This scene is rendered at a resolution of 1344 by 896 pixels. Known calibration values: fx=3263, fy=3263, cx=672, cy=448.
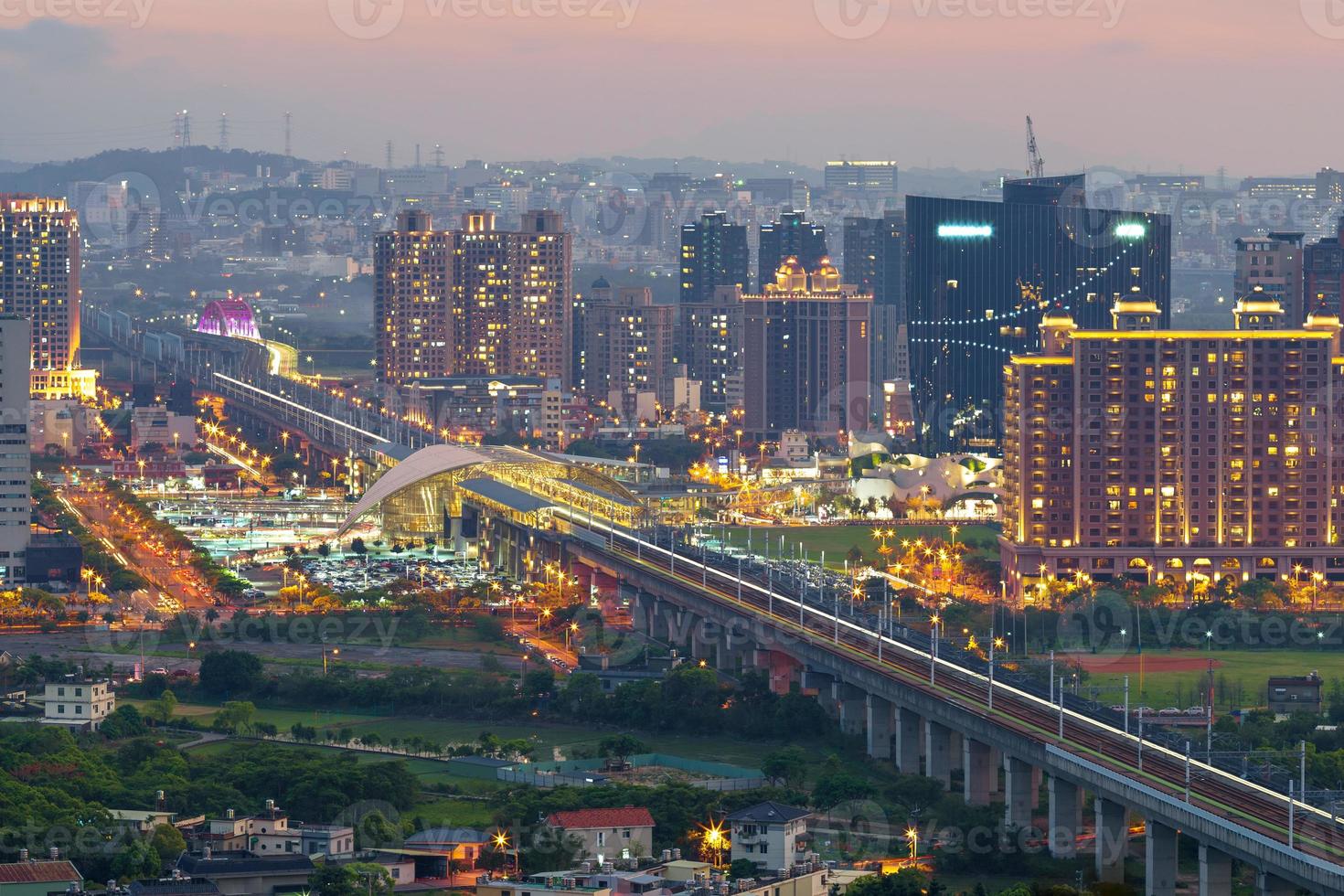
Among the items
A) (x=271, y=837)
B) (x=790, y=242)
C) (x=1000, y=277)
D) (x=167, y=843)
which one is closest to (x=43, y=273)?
(x=790, y=242)

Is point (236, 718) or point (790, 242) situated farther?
point (790, 242)

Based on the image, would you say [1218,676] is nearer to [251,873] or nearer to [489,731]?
[489,731]

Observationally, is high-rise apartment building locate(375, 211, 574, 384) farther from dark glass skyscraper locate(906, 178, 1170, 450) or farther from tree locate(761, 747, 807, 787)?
tree locate(761, 747, 807, 787)

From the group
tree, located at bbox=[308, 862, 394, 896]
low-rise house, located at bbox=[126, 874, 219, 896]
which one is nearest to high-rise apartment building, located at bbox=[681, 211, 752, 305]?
tree, located at bbox=[308, 862, 394, 896]

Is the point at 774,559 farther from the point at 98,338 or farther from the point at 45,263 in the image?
the point at 98,338

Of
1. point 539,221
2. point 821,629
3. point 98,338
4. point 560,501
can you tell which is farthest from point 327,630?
point 98,338
